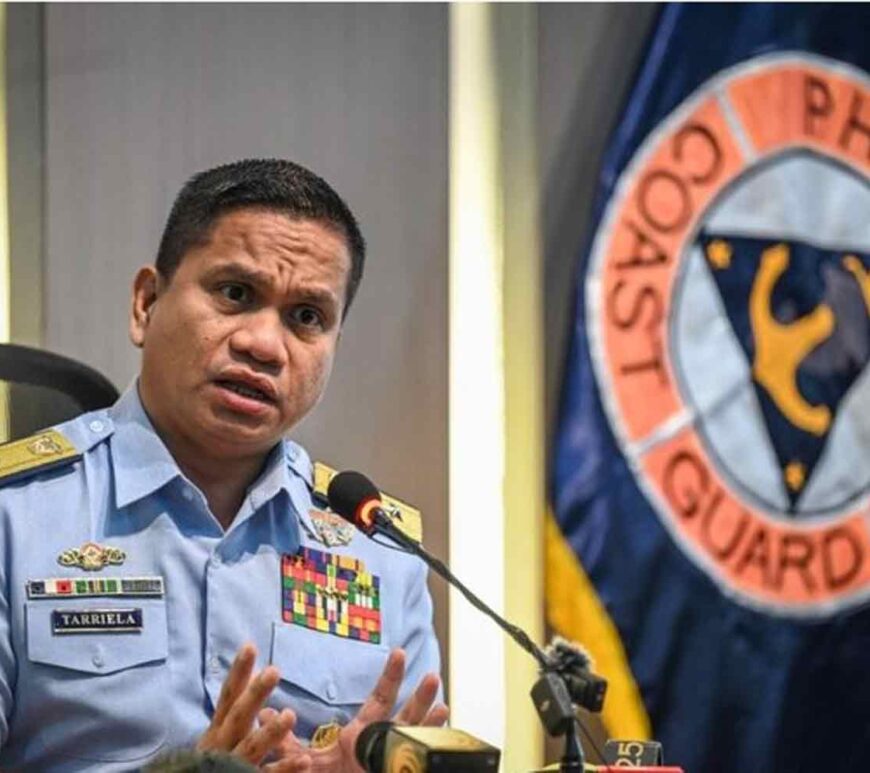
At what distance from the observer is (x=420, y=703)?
6.25ft

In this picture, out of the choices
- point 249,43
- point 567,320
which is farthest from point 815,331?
point 249,43

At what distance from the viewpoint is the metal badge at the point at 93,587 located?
204 centimetres

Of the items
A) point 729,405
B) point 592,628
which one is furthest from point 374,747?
point 729,405

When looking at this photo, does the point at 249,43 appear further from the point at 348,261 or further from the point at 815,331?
Answer: the point at 815,331

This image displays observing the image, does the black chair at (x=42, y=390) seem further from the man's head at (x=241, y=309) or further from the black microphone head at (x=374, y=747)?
the black microphone head at (x=374, y=747)

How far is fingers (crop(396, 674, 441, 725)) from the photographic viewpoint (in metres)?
1.90

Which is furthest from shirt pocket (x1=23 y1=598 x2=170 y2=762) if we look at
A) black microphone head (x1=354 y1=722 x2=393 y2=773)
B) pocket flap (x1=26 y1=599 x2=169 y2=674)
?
black microphone head (x1=354 y1=722 x2=393 y2=773)

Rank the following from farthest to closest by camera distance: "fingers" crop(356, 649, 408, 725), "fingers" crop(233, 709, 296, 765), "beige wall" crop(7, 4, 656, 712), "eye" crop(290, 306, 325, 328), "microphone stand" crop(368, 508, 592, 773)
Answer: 1. "beige wall" crop(7, 4, 656, 712)
2. "eye" crop(290, 306, 325, 328)
3. "fingers" crop(356, 649, 408, 725)
4. "fingers" crop(233, 709, 296, 765)
5. "microphone stand" crop(368, 508, 592, 773)

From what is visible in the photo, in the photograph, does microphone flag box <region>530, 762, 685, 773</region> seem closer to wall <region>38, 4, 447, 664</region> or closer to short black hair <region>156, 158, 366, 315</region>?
short black hair <region>156, 158, 366, 315</region>

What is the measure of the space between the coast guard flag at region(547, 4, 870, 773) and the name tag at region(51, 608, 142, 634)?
1.19 metres

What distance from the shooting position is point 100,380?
2541 millimetres

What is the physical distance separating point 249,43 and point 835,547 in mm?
1397

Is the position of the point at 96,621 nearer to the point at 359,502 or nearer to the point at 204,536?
the point at 204,536

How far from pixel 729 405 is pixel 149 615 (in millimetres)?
1467
